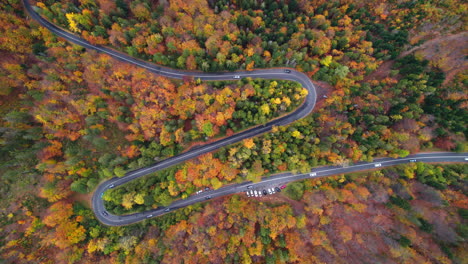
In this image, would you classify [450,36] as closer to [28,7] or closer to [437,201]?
[437,201]

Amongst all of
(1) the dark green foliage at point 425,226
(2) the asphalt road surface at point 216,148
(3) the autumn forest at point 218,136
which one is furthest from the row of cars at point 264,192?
(1) the dark green foliage at point 425,226

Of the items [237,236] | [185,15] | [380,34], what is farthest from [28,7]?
[380,34]

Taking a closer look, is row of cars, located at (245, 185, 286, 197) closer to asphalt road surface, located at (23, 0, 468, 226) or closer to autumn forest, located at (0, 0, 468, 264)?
asphalt road surface, located at (23, 0, 468, 226)

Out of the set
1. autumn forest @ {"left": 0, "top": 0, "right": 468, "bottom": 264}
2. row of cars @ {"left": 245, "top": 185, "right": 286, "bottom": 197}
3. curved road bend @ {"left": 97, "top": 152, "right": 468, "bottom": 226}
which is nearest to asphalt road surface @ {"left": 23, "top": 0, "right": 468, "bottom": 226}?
curved road bend @ {"left": 97, "top": 152, "right": 468, "bottom": 226}

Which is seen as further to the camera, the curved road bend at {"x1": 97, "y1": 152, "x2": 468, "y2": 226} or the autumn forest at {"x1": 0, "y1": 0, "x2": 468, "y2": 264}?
the curved road bend at {"x1": 97, "y1": 152, "x2": 468, "y2": 226}

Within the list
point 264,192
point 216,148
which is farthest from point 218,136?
point 264,192

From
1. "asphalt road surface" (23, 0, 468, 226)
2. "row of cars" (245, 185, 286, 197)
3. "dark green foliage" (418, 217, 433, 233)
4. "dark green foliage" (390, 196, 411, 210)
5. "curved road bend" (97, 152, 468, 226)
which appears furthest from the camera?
"curved road bend" (97, 152, 468, 226)

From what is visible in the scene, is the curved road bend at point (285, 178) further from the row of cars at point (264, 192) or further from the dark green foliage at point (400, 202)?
the dark green foliage at point (400, 202)
